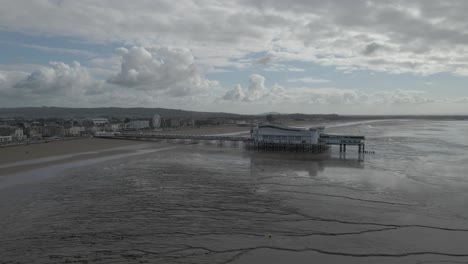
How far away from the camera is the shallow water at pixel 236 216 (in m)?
13.2

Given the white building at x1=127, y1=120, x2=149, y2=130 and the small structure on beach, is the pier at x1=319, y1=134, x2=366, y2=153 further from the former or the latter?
the white building at x1=127, y1=120, x2=149, y2=130

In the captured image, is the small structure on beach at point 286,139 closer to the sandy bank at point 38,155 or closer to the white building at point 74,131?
the sandy bank at point 38,155

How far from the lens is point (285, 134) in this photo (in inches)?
1960

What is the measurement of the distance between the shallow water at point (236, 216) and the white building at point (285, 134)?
54.6ft

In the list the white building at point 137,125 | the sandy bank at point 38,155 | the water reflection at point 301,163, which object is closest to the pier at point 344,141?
the water reflection at point 301,163

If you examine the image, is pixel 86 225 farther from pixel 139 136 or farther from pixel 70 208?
pixel 139 136

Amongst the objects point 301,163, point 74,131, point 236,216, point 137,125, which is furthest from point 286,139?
point 137,125

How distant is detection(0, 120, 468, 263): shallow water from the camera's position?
522 inches

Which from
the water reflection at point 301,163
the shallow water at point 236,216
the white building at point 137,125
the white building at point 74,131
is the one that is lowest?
the shallow water at point 236,216

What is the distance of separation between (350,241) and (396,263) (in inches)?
84.1

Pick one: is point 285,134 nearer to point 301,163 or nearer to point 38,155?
point 301,163

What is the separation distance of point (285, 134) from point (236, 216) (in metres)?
33.2

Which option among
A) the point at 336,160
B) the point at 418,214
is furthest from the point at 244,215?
the point at 336,160

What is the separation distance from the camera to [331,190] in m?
23.6
